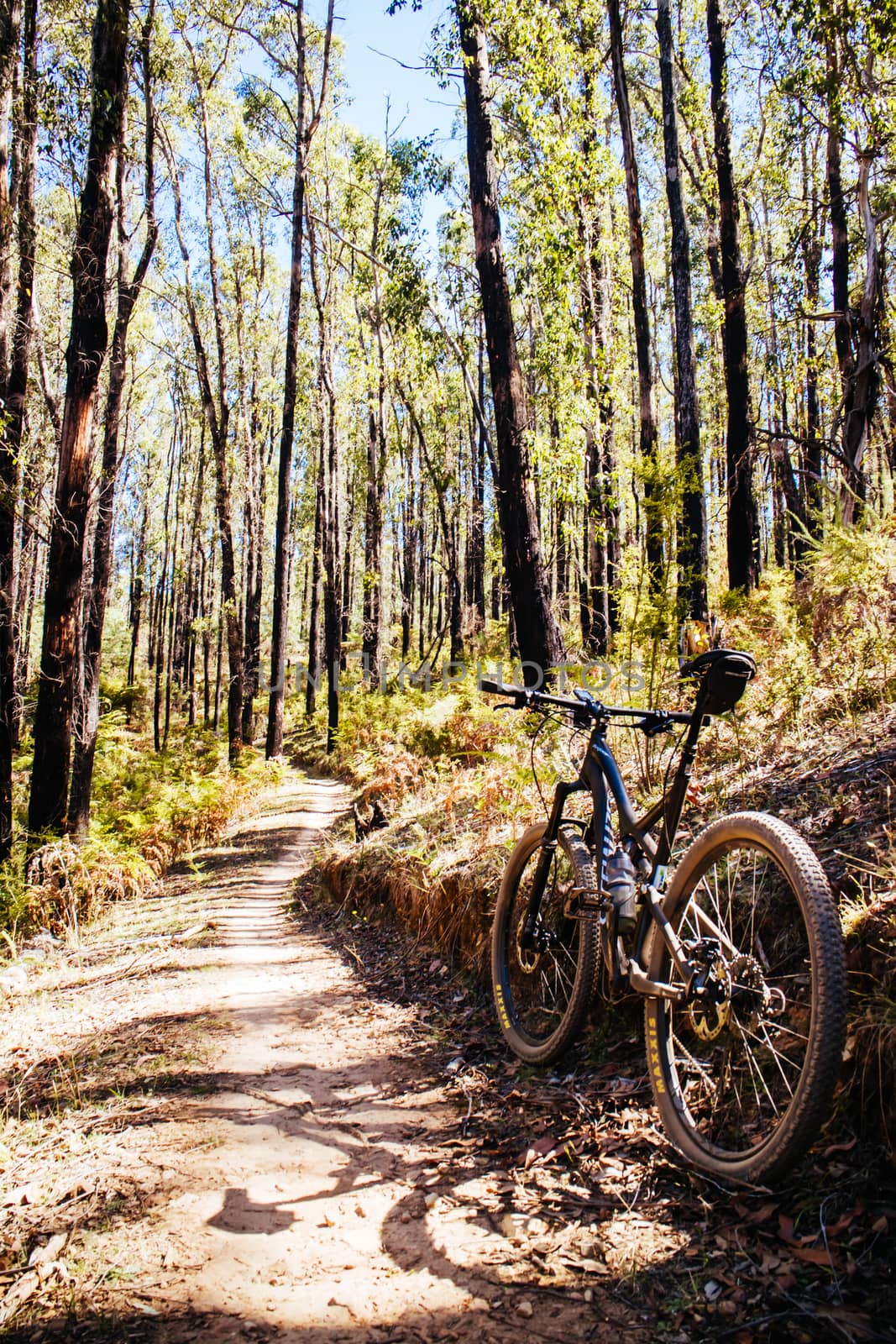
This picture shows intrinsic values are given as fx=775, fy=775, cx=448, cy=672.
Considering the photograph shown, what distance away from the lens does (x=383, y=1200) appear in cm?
257

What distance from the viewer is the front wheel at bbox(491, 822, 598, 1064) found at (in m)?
3.13

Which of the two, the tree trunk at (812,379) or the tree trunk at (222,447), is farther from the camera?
the tree trunk at (222,447)

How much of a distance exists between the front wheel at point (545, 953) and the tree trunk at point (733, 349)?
323 inches

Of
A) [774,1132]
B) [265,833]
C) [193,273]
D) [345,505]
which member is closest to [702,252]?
[193,273]

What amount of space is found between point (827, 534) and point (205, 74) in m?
18.5

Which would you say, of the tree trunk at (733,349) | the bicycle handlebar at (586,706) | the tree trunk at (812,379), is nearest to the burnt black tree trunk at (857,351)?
the tree trunk at (812,379)

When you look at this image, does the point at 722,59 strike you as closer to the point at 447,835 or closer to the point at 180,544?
the point at 447,835

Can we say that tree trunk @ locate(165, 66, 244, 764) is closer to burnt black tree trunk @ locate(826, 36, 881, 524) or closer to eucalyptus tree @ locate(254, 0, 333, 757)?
eucalyptus tree @ locate(254, 0, 333, 757)

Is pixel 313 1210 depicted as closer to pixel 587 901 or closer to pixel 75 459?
pixel 587 901

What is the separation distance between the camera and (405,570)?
33.6 metres

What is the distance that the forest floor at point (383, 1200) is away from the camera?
6.42ft

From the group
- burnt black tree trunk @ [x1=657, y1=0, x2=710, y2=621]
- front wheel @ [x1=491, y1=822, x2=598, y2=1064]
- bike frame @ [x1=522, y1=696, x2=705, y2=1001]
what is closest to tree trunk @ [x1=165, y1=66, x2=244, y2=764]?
burnt black tree trunk @ [x1=657, y1=0, x2=710, y2=621]

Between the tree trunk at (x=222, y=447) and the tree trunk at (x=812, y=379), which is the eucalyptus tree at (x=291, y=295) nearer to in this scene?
the tree trunk at (x=222, y=447)

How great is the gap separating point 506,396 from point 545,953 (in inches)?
218
